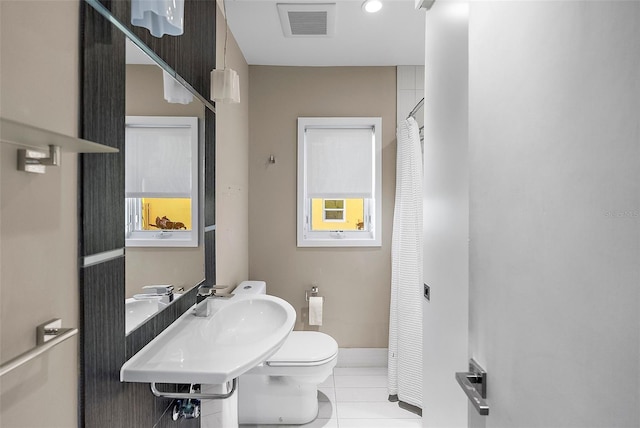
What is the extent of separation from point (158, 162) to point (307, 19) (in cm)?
148

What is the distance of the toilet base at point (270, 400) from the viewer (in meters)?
2.23

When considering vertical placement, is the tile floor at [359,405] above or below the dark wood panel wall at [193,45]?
below

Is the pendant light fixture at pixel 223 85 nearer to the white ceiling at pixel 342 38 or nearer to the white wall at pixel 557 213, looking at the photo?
the white ceiling at pixel 342 38

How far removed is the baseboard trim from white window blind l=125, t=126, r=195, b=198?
6.93ft

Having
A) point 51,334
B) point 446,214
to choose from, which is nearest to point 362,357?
point 446,214

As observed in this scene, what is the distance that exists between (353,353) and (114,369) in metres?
2.37

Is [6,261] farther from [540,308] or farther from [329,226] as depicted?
[329,226]

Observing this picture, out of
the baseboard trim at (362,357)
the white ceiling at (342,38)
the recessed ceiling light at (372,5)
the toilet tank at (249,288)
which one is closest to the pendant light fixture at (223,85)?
the white ceiling at (342,38)

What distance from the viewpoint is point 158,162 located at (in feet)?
Answer: 4.35

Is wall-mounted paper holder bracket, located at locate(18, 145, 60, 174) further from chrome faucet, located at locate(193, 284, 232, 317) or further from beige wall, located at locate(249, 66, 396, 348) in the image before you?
beige wall, located at locate(249, 66, 396, 348)

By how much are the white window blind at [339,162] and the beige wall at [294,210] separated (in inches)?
5.3

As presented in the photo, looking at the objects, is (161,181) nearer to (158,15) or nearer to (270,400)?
(158,15)

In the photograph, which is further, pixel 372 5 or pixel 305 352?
pixel 305 352

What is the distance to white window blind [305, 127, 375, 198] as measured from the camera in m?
3.14
